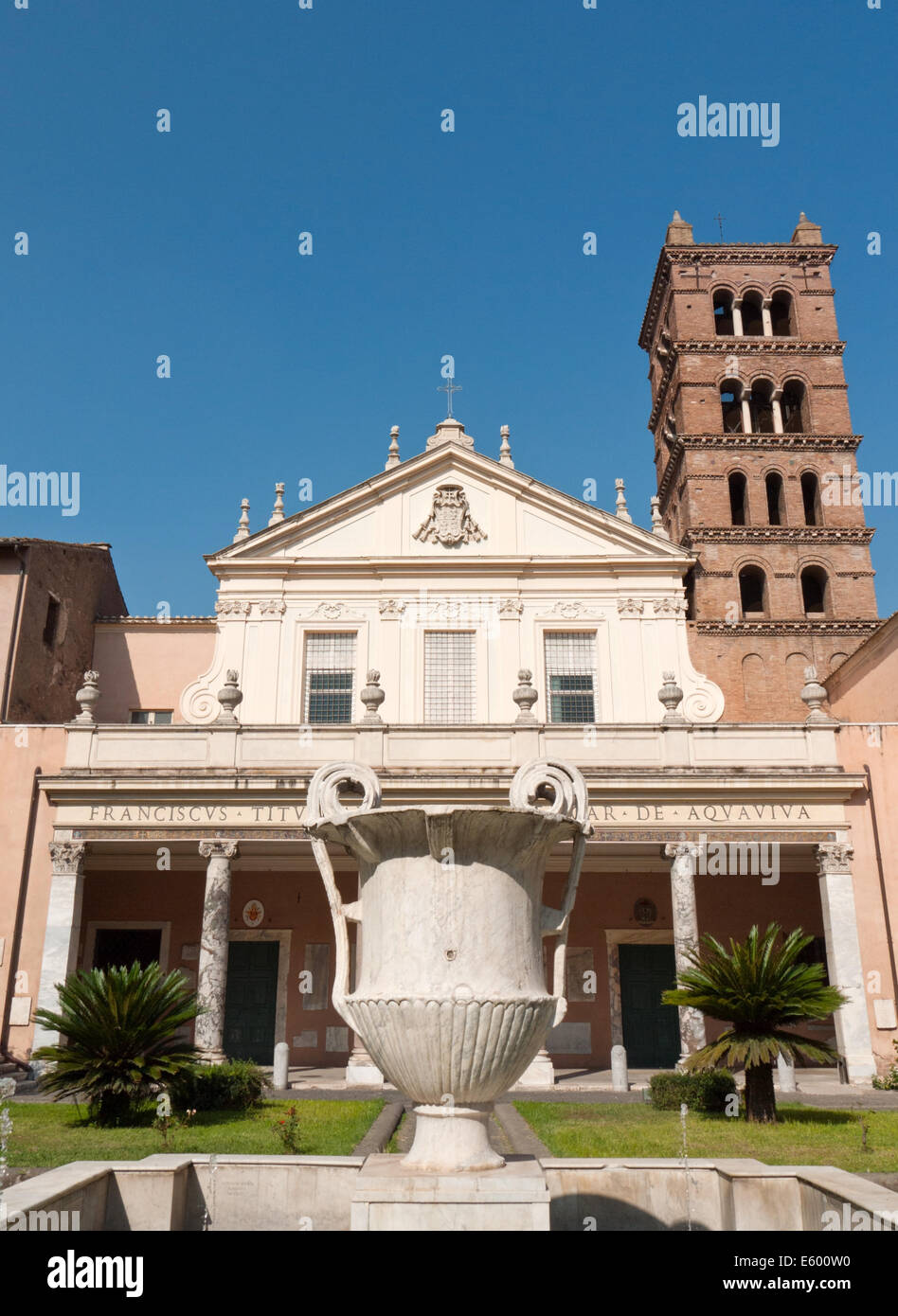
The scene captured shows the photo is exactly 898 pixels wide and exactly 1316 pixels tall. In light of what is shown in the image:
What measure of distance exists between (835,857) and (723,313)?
81.4ft

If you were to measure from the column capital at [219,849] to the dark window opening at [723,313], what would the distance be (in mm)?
25697

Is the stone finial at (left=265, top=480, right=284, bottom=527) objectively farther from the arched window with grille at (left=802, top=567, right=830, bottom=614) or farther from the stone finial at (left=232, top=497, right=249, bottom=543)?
the arched window with grille at (left=802, top=567, right=830, bottom=614)

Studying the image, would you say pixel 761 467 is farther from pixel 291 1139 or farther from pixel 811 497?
pixel 291 1139

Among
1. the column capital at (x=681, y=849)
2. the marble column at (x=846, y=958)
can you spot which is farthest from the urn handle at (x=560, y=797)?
the column capital at (x=681, y=849)

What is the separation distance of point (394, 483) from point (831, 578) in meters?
14.8

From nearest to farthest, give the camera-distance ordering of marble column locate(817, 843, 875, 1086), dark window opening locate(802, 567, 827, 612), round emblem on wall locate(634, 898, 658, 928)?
marble column locate(817, 843, 875, 1086)
round emblem on wall locate(634, 898, 658, 928)
dark window opening locate(802, 567, 827, 612)

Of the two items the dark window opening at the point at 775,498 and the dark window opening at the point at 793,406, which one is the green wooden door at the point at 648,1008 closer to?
the dark window opening at the point at 775,498

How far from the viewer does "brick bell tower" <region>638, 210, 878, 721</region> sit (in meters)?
30.3

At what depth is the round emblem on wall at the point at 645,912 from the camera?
22.0m

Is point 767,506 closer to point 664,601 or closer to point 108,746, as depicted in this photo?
point 664,601

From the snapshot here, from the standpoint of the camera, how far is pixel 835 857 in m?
18.9

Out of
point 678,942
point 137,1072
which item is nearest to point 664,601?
point 678,942

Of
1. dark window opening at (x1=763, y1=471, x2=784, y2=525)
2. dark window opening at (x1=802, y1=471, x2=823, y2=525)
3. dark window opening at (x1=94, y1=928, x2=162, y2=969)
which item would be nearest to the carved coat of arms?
dark window opening at (x1=94, y1=928, x2=162, y2=969)

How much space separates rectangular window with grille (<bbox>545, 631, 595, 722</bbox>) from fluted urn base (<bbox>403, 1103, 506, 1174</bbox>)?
1703 cm
